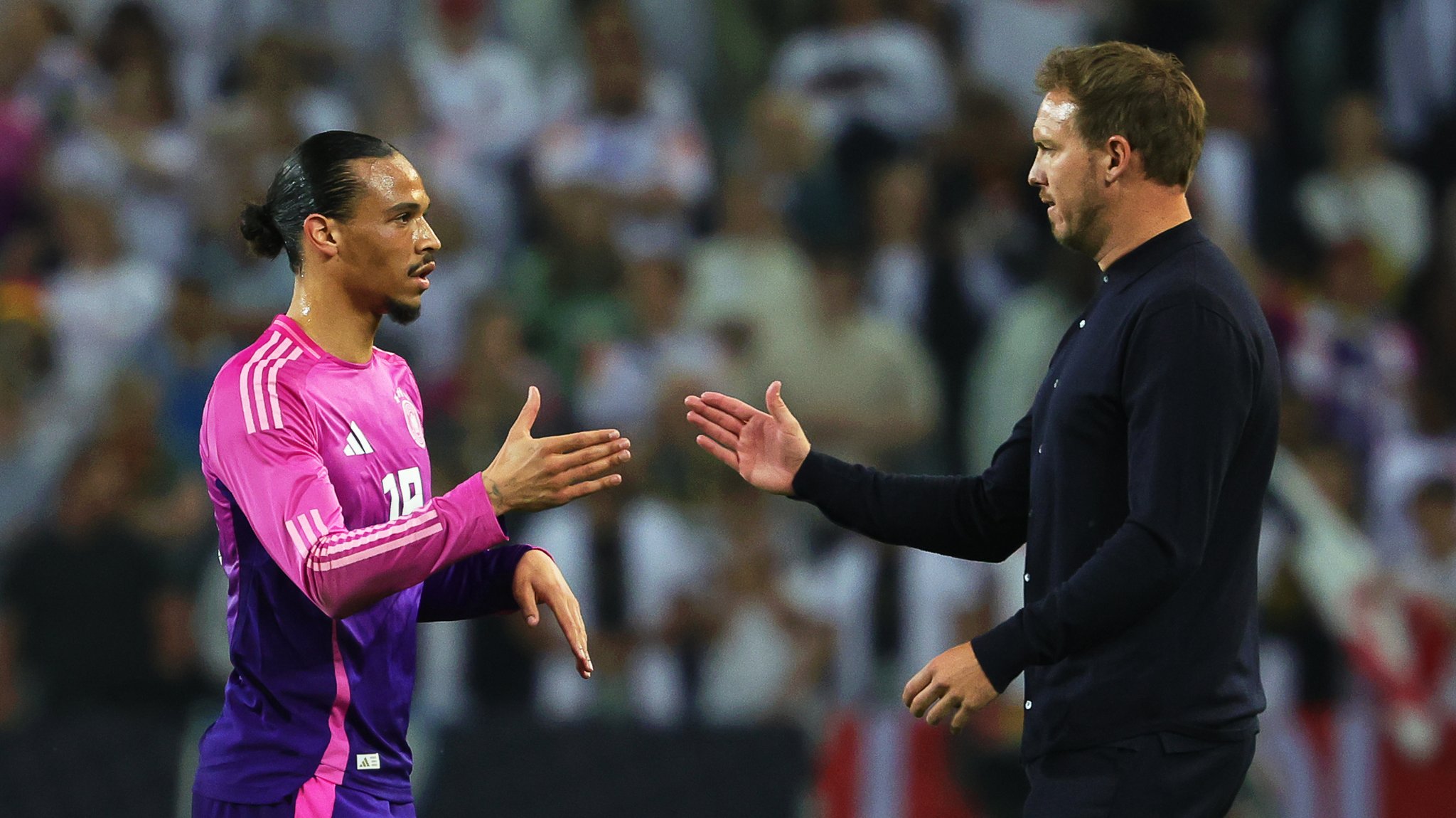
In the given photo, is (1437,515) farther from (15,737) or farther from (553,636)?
(15,737)

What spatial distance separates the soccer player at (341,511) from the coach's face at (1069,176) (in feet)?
3.30

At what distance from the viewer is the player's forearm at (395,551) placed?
10.3ft

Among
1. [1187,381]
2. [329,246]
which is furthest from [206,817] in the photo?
[1187,381]

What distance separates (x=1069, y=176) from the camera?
3.40 m

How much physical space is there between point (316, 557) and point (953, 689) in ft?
3.95

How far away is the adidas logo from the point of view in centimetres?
346

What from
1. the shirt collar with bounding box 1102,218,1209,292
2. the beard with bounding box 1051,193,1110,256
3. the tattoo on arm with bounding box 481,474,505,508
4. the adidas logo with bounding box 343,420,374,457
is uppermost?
the beard with bounding box 1051,193,1110,256

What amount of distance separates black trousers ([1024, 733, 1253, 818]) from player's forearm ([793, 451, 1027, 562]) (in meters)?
0.63

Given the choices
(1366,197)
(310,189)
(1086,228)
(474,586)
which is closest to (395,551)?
(474,586)

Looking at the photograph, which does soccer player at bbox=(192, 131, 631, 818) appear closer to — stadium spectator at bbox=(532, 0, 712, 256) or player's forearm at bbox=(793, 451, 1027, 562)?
player's forearm at bbox=(793, 451, 1027, 562)

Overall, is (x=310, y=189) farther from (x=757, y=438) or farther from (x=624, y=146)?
(x=624, y=146)

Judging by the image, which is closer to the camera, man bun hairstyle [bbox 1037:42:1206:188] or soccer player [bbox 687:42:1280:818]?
soccer player [bbox 687:42:1280:818]

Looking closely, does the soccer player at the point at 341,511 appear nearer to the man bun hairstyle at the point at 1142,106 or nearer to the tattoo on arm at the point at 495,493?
the tattoo on arm at the point at 495,493

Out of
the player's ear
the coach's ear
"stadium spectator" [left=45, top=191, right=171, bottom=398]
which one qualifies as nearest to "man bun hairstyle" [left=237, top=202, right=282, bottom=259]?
the player's ear
